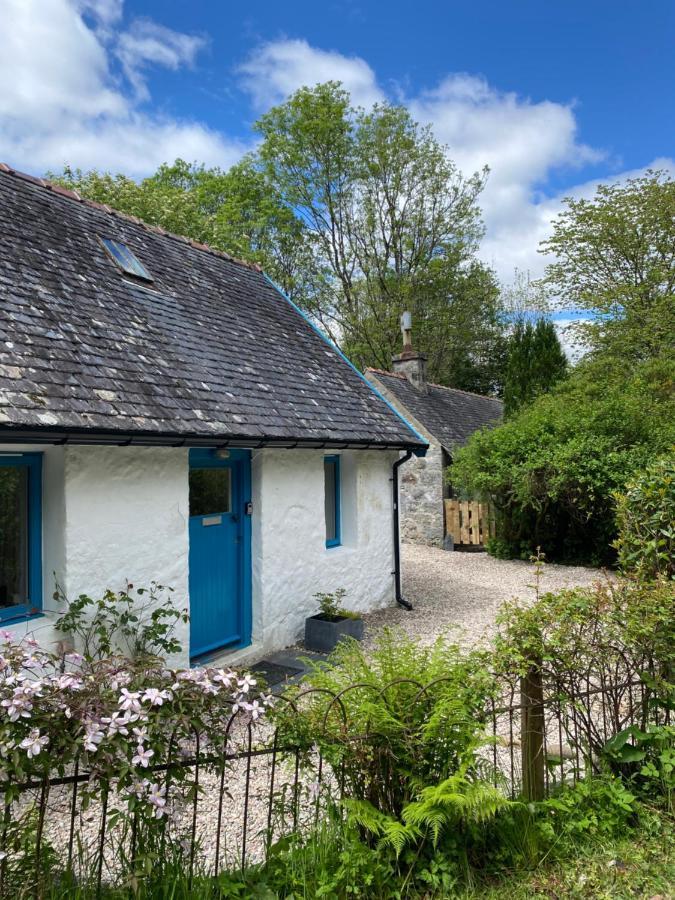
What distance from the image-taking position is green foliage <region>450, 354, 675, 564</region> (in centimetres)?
1313

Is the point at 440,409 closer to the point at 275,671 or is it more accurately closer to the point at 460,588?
the point at 460,588

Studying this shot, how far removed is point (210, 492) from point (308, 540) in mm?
1799

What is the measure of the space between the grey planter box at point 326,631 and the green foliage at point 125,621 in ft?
7.17

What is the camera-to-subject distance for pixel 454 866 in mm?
2887

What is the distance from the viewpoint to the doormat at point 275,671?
22.3ft

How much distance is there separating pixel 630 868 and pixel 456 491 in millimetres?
16512

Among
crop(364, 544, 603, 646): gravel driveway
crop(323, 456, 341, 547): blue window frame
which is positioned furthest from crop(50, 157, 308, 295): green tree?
crop(323, 456, 341, 547): blue window frame

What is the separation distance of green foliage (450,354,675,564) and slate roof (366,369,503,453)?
3622 millimetres

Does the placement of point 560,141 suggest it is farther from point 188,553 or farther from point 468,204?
point 188,553

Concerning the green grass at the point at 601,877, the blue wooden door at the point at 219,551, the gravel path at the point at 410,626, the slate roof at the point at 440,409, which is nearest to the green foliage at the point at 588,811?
the green grass at the point at 601,877

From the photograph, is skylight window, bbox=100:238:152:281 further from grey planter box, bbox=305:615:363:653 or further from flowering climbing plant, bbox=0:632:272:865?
flowering climbing plant, bbox=0:632:272:865

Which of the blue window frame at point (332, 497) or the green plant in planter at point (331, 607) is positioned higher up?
the blue window frame at point (332, 497)

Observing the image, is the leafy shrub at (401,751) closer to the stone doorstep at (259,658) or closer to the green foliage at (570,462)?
the stone doorstep at (259,658)

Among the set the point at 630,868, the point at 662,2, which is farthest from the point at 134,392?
the point at 662,2
